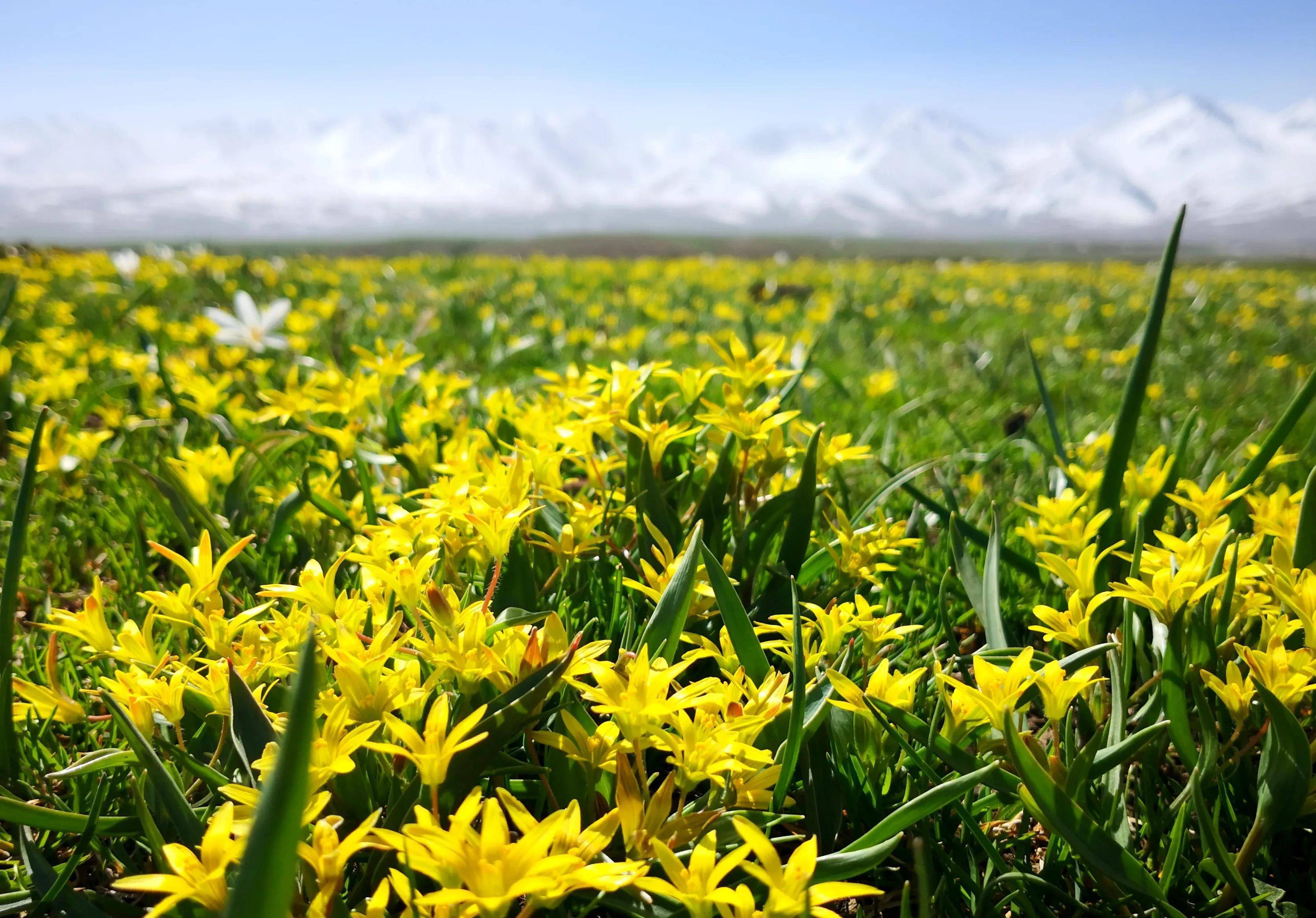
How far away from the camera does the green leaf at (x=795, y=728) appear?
905mm

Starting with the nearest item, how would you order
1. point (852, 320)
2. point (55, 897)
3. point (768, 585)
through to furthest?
point (55, 897)
point (768, 585)
point (852, 320)

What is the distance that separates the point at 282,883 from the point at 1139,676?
1.25 m

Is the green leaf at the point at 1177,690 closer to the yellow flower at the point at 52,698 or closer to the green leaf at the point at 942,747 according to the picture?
the green leaf at the point at 942,747

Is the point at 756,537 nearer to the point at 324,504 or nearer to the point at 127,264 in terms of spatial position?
the point at 324,504

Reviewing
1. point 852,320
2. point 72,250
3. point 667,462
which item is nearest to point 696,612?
point 667,462

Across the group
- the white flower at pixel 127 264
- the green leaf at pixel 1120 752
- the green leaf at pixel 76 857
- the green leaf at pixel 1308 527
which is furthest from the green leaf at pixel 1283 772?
Answer: the white flower at pixel 127 264

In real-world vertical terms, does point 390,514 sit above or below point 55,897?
above

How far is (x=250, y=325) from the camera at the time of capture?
9.65 feet

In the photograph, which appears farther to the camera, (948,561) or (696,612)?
(948,561)

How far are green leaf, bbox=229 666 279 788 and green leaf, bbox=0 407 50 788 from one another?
15.4 inches

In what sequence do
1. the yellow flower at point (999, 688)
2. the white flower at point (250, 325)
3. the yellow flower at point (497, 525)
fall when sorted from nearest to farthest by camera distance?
the yellow flower at point (999, 688) < the yellow flower at point (497, 525) < the white flower at point (250, 325)

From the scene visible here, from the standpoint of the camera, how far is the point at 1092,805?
1065 mm

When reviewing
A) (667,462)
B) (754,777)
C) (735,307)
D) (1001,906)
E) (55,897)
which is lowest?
(1001,906)

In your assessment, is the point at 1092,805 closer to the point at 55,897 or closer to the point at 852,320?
the point at 55,897
